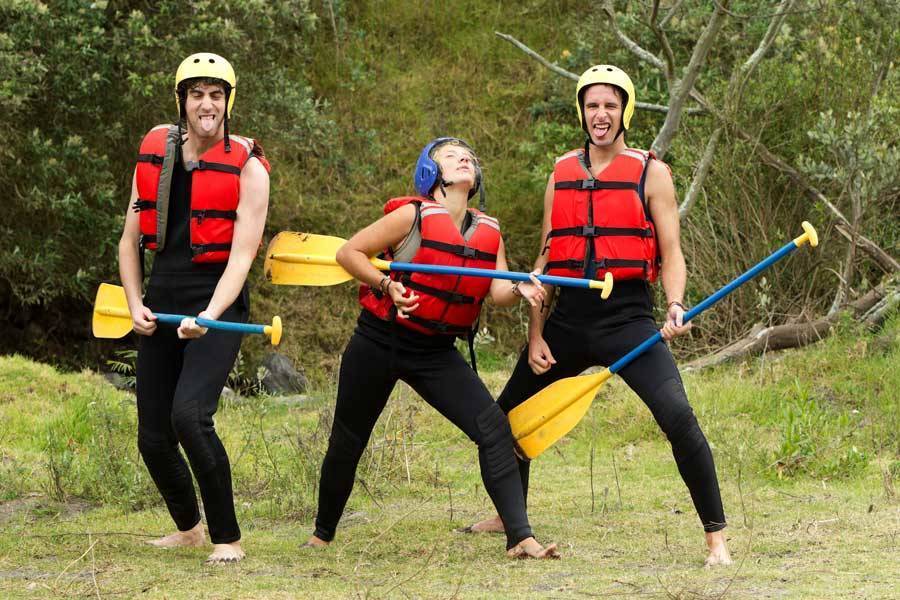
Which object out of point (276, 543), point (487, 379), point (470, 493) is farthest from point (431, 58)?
point (276, 543)

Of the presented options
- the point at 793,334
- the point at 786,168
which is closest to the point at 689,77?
the point at 786,168

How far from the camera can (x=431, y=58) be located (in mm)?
14305

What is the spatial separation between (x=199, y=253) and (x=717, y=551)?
7.42 feet

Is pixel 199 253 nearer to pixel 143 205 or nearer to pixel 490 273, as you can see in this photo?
pixel 143 205

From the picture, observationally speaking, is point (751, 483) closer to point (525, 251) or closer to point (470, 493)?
point (470, 493)

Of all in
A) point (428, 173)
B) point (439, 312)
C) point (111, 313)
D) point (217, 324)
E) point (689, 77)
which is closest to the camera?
point (217, 324)

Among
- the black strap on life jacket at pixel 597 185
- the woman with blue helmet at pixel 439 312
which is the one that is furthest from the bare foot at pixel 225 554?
the black strap on life jacket at pixel 597 185

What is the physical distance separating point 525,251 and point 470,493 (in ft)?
18.5

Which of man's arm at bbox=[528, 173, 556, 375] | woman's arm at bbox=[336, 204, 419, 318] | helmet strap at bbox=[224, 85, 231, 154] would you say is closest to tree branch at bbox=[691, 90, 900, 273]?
man's arm at bbox=[528, 173, 556, 375]

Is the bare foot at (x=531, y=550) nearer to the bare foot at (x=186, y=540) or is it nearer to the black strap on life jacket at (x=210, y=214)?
the bare foot at (x=186, y=540)

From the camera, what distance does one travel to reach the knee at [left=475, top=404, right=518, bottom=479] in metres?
5.04

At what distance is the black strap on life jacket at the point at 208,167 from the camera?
5035mm

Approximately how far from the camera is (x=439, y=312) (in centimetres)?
505

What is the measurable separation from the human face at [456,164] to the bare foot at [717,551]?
1643mm
